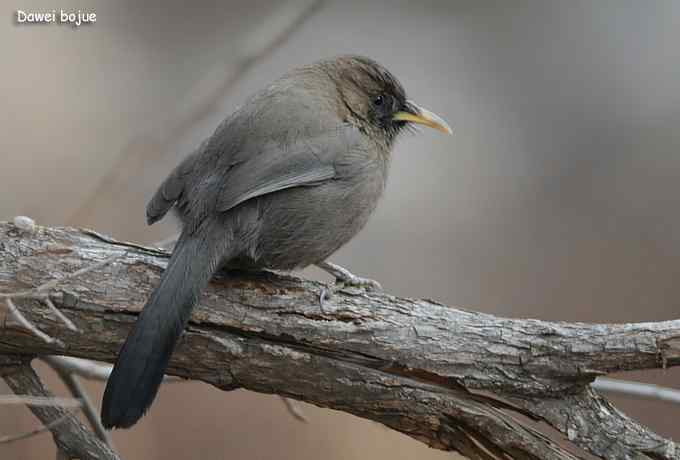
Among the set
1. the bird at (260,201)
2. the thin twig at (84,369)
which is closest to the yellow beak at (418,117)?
the bird at (260,201)

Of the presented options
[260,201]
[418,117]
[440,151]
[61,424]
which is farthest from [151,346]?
[440,151]

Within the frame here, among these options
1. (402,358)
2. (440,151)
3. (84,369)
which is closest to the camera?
(402,358)

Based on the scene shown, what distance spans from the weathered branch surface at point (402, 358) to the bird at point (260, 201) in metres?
0.23

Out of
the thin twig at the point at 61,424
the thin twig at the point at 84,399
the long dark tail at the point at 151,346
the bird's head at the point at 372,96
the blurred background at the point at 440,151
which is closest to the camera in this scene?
the long dark tail at the point at 151,346

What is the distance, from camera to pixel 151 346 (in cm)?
343

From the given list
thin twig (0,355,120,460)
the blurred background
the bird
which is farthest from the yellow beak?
thin twig (0,355,120,460)

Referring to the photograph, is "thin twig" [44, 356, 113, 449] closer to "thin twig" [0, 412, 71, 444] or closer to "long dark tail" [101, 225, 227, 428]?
"thin twig" [0, 412, 71, 444]

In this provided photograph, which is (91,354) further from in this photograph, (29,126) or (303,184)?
(29,126)

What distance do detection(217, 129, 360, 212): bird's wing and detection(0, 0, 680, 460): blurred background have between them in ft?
6.52

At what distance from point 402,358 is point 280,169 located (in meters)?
0.93

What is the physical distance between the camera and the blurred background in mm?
6176

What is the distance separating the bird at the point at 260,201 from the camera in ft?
11.3

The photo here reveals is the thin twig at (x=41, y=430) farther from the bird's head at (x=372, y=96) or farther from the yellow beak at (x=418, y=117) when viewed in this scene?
the yellow beak at (x=418, y=117)

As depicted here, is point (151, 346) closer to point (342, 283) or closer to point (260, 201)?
point (260, 201)
